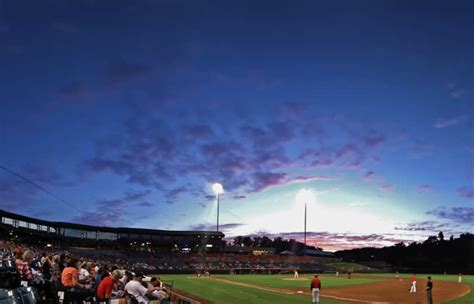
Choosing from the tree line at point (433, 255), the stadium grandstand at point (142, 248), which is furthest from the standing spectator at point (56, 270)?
the tree line at point (433, 255)

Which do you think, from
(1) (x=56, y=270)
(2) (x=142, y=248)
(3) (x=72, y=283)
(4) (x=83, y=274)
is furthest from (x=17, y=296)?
(2) (x=142, y=248)

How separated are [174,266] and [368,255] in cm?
11492

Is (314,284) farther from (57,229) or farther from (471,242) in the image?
(471,242)

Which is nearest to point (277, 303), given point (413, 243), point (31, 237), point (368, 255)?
point (31, 237)

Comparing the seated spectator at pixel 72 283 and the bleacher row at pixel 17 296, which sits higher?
the bleacher row at pixel 17 296

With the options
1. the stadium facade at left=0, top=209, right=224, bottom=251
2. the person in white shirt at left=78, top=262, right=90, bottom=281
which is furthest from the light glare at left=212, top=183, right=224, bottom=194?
the person in white shirt at left=78, top=262, right=90, bottom=281

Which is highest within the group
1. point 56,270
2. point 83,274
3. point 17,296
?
point 17,296

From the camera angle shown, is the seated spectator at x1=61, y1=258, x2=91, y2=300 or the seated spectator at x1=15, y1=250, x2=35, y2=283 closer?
the seated spectator at x1=15, y1=250, x2=35, y2=283

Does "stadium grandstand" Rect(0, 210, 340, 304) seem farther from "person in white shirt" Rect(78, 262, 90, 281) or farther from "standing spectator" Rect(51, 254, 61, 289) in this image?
"standing spectator" Rect(51, 254, 61, 289)

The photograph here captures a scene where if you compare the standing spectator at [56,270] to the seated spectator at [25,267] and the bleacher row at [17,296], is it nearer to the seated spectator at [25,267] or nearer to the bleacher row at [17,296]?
the seated spectator at [25,267]

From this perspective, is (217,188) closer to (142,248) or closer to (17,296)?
(142,248)

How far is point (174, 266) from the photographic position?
85438mm

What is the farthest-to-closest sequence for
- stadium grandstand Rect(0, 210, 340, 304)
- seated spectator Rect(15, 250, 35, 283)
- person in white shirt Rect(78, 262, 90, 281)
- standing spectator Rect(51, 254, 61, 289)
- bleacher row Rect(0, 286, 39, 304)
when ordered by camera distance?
stadium grandstand Rect(0, 210, 340, 304), person in white shirt Rect(78, 262, 90, 281), standing spectator Rect(51, 254, 61, 289), seated spectator Rect(15, 250, 35, 283), bleacher row Rect(0, 286, 39, 304)

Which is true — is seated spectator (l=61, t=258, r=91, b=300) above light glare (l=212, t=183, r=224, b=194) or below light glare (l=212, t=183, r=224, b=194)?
below
